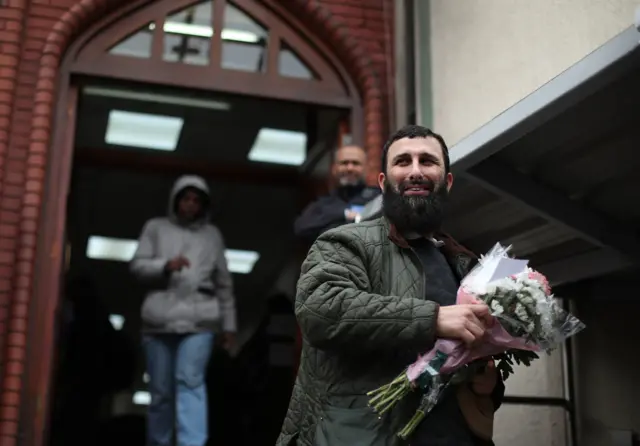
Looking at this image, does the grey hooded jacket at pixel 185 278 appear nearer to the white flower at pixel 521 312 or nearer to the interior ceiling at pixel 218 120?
the interior ceiling at pixel 218 120

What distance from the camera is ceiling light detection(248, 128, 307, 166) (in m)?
8.41

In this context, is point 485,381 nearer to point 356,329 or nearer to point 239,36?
point 356,329

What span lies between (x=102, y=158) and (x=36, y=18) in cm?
231

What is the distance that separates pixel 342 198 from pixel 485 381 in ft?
9.67

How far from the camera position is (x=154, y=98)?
22.4 ft

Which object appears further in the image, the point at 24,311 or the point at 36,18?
the point at 36,18

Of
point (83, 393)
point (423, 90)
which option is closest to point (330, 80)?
point (423, 90)

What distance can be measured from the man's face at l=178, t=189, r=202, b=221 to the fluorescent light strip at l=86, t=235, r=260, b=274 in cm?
446

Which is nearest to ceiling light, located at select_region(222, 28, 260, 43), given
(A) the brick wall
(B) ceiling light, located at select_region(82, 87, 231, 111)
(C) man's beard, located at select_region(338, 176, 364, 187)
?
(A) the brick wall

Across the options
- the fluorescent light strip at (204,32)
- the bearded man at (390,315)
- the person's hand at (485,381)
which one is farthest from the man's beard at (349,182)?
the person's hand at (485,381)

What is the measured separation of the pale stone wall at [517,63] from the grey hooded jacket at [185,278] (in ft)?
6.07

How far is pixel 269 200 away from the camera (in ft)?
32.3

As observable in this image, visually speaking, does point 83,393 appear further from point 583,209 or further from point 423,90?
point 583,209

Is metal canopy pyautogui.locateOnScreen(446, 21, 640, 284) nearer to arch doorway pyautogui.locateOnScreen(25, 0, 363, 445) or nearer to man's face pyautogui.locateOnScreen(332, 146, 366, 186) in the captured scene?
man's face pyautogui.locateOnScreen(332, 146, 366, 186)
